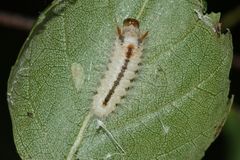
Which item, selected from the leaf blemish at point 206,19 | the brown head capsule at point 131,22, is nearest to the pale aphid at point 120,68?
the brown head capsule at point 131,22

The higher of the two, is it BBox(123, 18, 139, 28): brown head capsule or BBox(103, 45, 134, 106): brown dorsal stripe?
BBox(123, 18, 139, 28): brown head capsule

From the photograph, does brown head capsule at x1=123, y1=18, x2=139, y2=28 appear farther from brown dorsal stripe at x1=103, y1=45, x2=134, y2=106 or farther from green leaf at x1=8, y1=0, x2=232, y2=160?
brown dorsal stripe at x1=103, y1=45, x2=134, y2=106

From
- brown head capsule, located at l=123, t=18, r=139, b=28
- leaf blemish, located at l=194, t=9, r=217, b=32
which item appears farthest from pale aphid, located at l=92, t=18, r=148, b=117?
leaf blemish, located at l=194, t=9, r=217, b=32

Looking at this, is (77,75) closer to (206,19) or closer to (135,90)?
(135,90)

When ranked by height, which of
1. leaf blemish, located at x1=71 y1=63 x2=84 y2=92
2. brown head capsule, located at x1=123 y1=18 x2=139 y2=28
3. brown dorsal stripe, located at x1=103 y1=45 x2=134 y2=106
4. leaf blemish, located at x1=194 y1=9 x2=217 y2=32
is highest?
brown head capsule, located at x1=123 y1=18 x2=139 y2=28

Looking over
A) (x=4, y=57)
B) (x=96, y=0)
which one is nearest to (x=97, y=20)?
(x=96, y=0)

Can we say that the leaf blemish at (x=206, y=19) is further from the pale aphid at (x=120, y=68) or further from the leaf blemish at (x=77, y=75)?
the leaf blemish at (x=77, y=75)

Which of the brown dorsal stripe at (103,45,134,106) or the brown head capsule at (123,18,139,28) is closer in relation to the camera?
the brown head capsule at (123,18,139,28)
